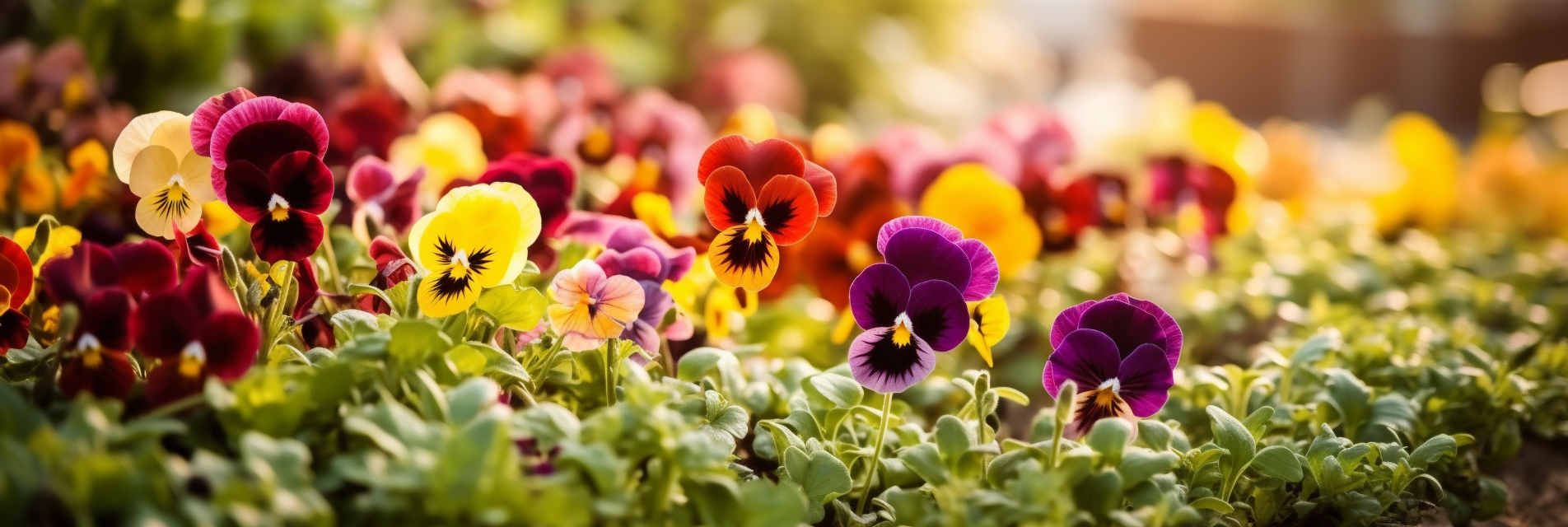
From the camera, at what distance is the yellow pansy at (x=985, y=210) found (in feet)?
4.93

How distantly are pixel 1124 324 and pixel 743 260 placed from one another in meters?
0.31

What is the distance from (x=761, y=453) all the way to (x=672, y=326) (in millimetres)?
162

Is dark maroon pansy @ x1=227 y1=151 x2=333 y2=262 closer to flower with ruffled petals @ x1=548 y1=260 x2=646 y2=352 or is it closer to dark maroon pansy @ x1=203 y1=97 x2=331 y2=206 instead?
dark maroon pansy @ x1=203 y1=97 x2=331 y2=206

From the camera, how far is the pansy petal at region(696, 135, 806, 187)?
92cm

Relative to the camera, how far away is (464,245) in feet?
2.86

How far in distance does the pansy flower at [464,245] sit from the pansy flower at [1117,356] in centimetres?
43

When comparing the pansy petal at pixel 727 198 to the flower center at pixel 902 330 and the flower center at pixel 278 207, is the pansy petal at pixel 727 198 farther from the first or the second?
the flower center at pixel 278 207

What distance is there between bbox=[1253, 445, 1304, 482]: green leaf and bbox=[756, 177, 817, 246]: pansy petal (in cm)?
42

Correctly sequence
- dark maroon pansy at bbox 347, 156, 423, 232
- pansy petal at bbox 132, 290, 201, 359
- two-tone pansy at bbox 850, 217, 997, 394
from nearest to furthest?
1. pansy petal at bbox 132, 290, 201, 359
2. two-tone pansy at bbox 850, 217, 997, 394
3. dark maroon pansy at bbox 347, 156, 423, 232

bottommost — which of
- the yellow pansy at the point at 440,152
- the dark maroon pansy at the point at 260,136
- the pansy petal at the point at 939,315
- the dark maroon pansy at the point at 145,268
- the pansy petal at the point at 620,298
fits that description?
the dark maroon pansy at the point at 145,268

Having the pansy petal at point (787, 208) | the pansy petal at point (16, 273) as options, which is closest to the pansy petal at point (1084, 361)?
the pansy petal at point (787, 208)

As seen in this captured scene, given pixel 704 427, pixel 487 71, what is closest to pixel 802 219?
pixel 704 427

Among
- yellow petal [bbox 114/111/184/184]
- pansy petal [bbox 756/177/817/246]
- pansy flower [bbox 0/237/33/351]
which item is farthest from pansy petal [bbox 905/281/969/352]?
pansy flower [bbox 0/237/33/351]

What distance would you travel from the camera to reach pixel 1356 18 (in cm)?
655
